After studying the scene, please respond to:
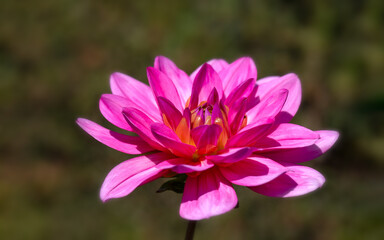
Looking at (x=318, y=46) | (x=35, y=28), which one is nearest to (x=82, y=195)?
(x=35, y=28)

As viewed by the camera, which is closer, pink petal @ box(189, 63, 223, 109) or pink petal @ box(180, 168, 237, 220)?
pink petal @ box(180, 168, 237, 220)

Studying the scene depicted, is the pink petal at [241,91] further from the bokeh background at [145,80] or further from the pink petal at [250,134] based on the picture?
the bokeh background at [145,80]

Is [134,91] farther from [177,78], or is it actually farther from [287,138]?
[287,138]

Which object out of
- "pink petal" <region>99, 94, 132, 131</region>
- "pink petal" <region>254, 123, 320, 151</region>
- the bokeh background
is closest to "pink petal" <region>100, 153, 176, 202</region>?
"pink petal" <region>99, 94, 132, 131</region>

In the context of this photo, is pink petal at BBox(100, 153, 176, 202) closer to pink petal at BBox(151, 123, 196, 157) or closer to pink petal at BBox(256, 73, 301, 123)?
pink petal at BBox(151, 123, 196, 157)

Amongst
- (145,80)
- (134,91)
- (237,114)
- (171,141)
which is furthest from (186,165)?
(145,80)
